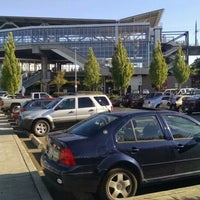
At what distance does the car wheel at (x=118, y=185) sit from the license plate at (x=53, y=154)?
903mm

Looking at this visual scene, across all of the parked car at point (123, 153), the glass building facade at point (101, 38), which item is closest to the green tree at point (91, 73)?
the glass building facade at point (101, 38)

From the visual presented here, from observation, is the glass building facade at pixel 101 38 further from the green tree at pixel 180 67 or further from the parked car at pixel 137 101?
the parked car at pixel 137 101

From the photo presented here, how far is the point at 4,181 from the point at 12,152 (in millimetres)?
3498

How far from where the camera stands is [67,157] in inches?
255

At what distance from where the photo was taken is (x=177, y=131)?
7.31 meters

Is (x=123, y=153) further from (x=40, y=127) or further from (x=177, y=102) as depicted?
(x=177, y=102)

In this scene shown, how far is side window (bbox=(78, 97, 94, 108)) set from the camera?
56.5ft

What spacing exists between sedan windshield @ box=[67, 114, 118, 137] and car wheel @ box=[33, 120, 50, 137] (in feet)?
30.2

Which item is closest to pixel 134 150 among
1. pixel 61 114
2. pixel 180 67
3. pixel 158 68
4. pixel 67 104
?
pixel 61 114

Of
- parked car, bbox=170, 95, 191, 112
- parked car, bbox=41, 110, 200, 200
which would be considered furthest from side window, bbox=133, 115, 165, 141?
parked car, bbox=170, 95, 191, 112

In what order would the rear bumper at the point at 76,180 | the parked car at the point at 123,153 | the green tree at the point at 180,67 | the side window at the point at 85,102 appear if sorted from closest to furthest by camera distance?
the rear bumper at the point at 76,180
the parked car at the point at 123,153
the side window at the point at 85,102
the green tree at the point at 180,67

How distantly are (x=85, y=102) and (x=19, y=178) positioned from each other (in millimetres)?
9017

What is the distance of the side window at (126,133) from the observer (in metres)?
6.80

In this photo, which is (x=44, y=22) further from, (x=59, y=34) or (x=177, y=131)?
(x=177, y=131)
